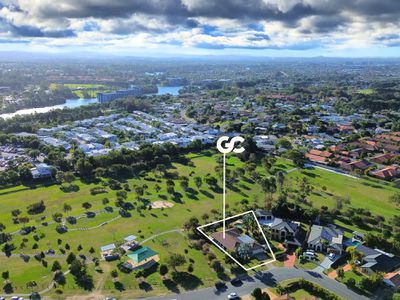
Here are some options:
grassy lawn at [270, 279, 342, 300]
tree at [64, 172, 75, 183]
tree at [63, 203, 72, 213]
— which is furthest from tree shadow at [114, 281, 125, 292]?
tree at [64, 172, 75, 183]

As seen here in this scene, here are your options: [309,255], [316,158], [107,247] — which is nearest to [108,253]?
[107,247]

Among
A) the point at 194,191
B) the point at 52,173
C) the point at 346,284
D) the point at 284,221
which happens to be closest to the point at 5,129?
the point at 52,173

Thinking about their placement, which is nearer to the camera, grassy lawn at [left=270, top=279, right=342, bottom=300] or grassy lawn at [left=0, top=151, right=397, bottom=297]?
grassy lawn at [left=270, top=279, right=342, bottom=300]

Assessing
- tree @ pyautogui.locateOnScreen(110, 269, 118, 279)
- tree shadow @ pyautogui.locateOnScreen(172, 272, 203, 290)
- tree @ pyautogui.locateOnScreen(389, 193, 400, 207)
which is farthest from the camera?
tree @ pyautogui.locateOnScreen(389, 193, 400, 207)

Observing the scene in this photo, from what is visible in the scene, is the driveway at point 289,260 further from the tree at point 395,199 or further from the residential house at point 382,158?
the residential house at point 382,158

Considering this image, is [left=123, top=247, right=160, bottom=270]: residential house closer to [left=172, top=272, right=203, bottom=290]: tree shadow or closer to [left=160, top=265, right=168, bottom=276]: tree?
[left=160, top=265, right=168, bottom=276]: tree

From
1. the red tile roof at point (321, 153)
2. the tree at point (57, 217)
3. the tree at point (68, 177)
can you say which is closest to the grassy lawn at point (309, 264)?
the tree at point (57, 217)

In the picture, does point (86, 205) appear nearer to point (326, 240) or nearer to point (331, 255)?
point (326, 240)
